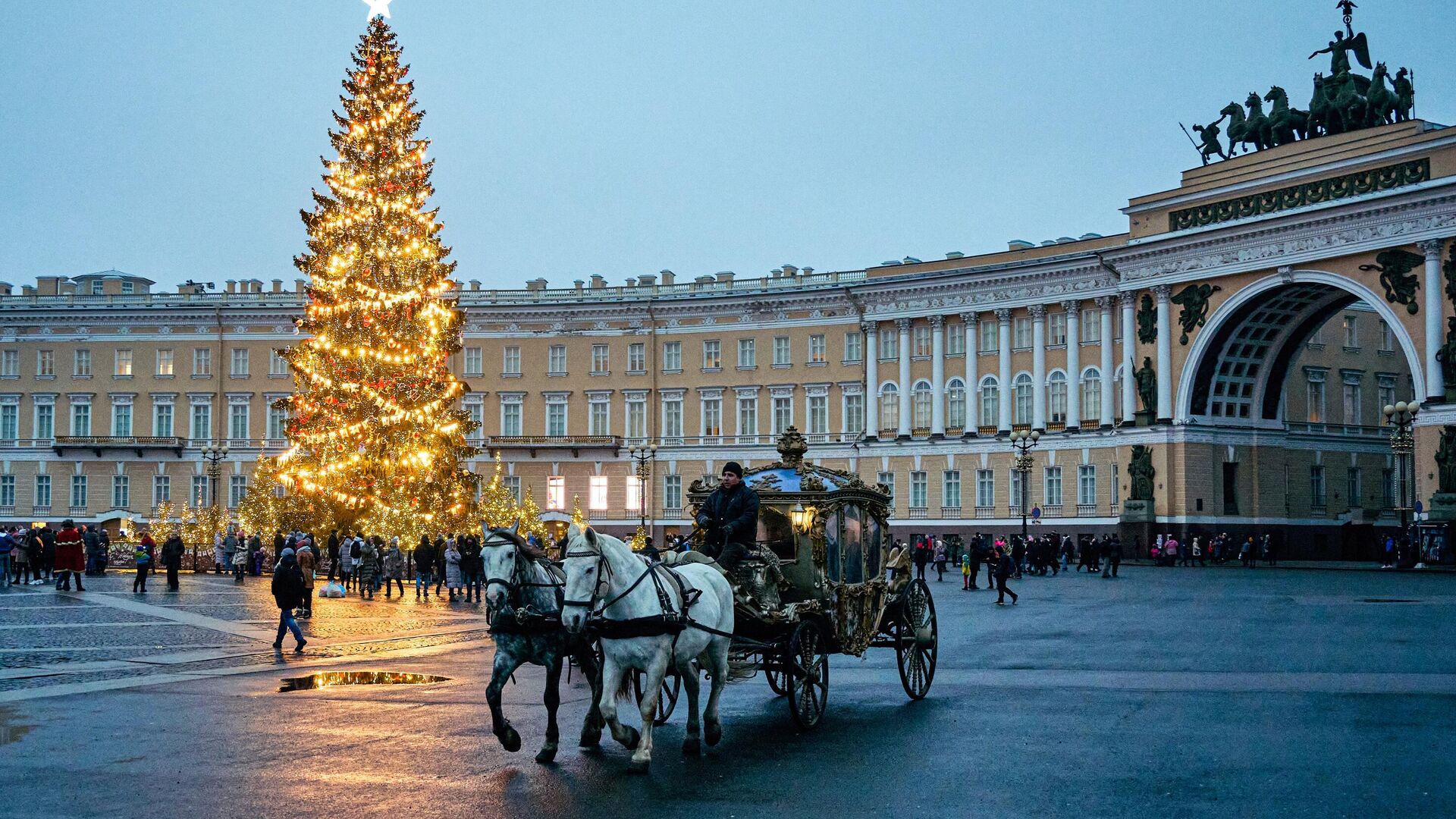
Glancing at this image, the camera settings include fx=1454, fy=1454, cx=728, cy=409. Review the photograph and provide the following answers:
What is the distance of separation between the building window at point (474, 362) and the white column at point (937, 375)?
2467 cm

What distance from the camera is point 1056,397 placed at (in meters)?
67.9

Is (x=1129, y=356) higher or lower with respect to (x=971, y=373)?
higher

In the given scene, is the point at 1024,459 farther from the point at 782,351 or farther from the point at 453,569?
the point at 453,569

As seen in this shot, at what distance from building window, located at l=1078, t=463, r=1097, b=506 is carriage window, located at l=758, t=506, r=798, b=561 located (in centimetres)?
5333

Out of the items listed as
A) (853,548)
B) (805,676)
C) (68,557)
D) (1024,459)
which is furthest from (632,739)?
(1024,459)

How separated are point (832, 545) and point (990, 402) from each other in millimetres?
57079

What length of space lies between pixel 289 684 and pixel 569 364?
61.5 m

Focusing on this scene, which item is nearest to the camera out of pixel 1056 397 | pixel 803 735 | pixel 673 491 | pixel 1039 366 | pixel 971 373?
pixel 803 735

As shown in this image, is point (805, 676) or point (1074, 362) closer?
point (805, 676)

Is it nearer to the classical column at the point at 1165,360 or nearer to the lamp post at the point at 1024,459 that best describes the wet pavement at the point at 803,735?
the lamp post at the point at 1024,459

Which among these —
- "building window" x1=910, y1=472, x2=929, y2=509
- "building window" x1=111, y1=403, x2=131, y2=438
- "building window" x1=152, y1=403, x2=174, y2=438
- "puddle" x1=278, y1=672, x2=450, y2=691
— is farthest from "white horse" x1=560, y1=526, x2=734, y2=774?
"building window" x1=111, y1=403, x2=131, y2=438

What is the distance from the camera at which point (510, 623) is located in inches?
461

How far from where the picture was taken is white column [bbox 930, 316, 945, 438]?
234 feet

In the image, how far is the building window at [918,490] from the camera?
71500 millimetres
